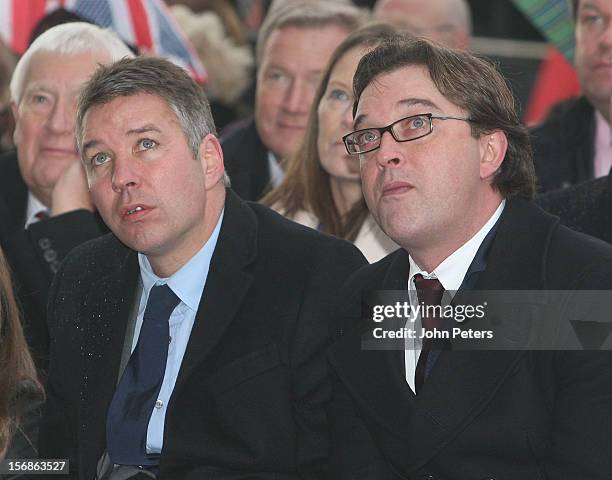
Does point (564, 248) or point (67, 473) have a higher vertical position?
point (564, 248)

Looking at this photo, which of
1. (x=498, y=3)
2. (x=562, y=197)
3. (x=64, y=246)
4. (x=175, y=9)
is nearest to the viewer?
(x=562, y=197)

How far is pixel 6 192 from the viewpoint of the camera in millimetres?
4789

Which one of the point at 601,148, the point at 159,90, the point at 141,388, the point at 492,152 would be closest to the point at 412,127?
the point at 492,152

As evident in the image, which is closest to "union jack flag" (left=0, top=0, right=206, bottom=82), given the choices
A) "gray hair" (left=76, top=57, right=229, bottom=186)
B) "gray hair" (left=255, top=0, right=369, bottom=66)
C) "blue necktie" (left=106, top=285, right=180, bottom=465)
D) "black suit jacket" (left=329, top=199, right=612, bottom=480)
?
"gray hair" (left=255, top=0, right=369, bottom=66)

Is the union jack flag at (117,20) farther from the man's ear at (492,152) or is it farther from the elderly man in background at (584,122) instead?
the man's ear at (492,152)

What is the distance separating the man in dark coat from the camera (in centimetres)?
320

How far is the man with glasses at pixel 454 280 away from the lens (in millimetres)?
2855

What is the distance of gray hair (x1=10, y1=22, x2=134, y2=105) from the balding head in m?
1.84

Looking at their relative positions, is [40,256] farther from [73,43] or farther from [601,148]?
[601,148]

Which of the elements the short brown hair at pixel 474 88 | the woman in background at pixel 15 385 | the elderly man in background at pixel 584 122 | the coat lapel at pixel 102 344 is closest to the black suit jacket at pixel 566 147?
the elderly man in background at pixel 584 122

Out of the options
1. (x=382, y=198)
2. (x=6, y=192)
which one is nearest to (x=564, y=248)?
(x=382, y=198)

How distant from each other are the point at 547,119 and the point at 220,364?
7.81ft

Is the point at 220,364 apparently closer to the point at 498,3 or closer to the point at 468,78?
the point at 468,78

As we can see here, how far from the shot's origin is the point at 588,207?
370 centimetres
